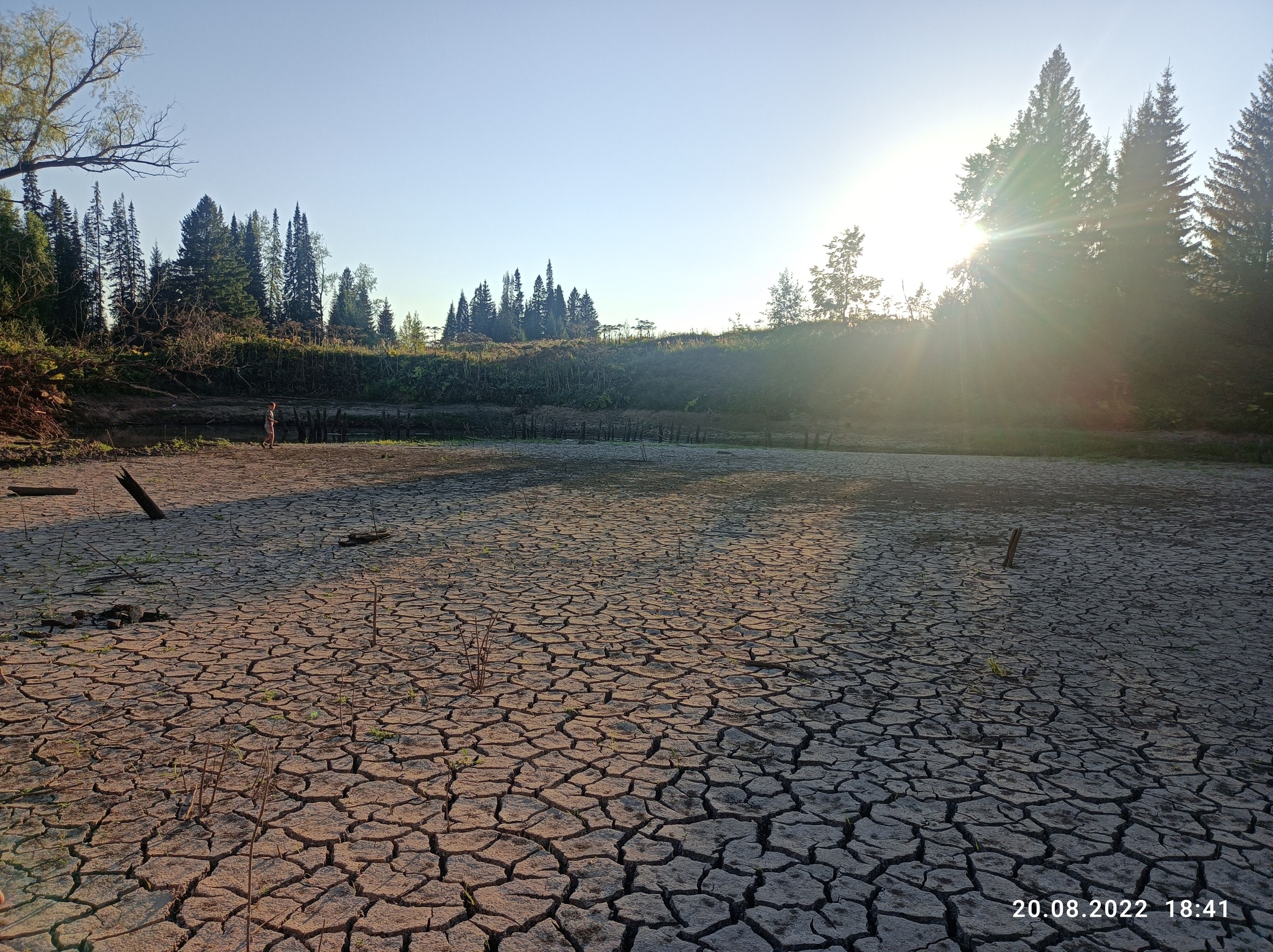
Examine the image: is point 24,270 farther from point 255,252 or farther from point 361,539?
point 255,252

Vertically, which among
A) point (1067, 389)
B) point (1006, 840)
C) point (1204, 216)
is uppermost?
point (1204, 216)

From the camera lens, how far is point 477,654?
5.33m

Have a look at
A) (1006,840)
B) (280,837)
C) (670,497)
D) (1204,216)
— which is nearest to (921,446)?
(670,497)

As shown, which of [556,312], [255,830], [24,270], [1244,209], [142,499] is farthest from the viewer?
[556,312]

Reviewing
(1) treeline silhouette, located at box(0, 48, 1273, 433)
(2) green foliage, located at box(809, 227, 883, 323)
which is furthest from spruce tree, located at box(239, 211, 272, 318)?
(2) green foliage, located at box(809, 227, 883, 323)

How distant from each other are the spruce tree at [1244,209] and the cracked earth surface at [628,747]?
37804 millimetres

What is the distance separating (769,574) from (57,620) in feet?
21.7

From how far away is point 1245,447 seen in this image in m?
22.0

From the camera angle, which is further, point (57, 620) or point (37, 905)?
point (57, 620)

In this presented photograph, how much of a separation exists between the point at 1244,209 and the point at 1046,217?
13.6m

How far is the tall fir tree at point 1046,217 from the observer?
111 ft

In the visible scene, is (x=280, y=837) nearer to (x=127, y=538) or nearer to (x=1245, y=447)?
(x=127, y=538)

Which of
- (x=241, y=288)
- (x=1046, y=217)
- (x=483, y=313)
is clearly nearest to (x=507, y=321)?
(x=483, y=313)
